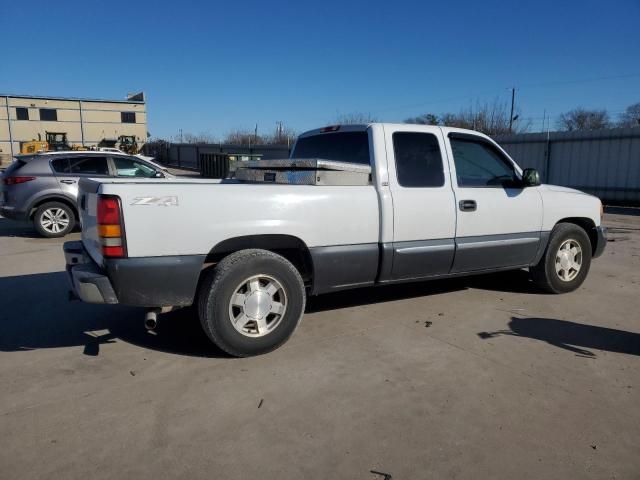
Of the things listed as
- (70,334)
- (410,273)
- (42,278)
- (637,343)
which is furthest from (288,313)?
(42,278)

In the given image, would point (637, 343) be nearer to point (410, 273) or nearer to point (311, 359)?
point (410, 273)

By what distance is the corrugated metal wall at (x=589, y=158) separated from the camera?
16266 mm

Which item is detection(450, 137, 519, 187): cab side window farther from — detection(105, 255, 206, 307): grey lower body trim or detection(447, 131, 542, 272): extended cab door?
detection(105, 255, 206, 307): grey lower body trim

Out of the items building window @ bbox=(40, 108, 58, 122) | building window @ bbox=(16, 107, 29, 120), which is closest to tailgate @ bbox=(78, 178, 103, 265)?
building window @ bbox=(16, 107, 29, 120)

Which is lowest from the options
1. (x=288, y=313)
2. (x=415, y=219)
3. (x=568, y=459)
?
(x=568, y=459)

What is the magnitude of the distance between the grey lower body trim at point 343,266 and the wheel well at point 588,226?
292 centimetres

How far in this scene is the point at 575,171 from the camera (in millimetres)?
17797

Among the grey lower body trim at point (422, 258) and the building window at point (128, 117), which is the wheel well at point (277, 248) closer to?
the grey lower body trim at point (422, 258)

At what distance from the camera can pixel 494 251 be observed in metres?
5.30

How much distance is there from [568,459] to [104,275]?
10.4ft

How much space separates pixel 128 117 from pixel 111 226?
6471 cm

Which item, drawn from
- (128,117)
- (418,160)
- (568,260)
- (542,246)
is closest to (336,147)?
(418,160)

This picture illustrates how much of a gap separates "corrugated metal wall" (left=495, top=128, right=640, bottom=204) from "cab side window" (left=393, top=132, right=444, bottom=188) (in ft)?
46.7

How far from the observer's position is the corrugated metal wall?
16.3 metres
